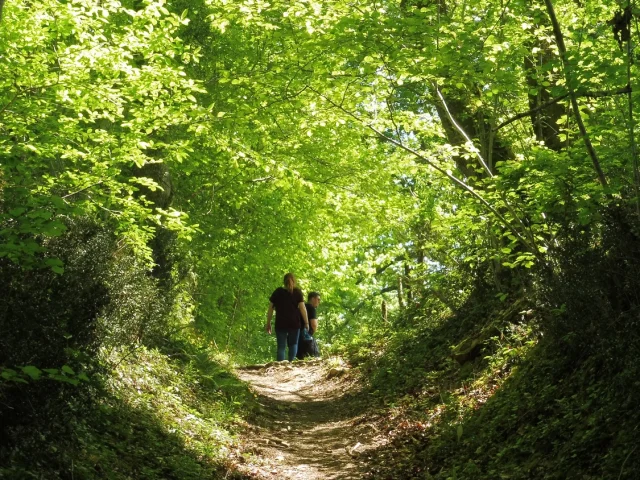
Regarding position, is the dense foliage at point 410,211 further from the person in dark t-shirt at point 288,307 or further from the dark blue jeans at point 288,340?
the dark blue jeans at point 288,340

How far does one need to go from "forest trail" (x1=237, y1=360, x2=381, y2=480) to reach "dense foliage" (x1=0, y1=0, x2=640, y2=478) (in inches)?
27.3

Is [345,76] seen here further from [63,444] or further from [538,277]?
[63,444]

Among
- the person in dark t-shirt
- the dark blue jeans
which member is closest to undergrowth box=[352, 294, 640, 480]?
the person in dark t-shirt

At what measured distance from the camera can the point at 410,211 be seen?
1330 cm

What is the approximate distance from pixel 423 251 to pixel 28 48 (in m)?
8.31

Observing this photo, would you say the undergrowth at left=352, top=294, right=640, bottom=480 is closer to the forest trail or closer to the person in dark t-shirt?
the forest trail

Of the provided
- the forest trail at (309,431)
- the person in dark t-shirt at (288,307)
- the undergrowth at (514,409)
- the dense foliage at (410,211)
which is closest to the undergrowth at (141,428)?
the dense foliage at (410,211)

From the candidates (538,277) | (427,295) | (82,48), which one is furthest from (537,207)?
(427,295)

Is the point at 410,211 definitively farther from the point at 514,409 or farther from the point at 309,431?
the point at 514,409

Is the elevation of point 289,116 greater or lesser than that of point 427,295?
greater

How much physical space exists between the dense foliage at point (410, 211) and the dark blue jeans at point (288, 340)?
3828 millimetres

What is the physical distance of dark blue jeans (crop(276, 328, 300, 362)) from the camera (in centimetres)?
1673

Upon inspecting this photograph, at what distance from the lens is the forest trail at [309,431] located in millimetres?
7797

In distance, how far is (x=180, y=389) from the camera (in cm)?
912
